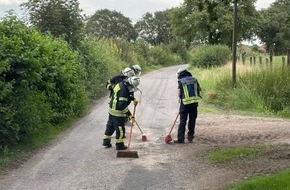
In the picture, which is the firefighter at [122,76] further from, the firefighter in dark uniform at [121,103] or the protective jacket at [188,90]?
the protective jacket at [188,90]

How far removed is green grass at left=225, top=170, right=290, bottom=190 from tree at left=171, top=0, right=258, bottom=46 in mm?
40600

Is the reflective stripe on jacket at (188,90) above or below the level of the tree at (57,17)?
below

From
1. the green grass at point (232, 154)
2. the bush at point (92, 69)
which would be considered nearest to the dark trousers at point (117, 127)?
the green grass at point (232, 154)

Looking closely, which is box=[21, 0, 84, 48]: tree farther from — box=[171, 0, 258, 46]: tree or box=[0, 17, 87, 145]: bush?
box=[171, 0, 258, 46]: tree

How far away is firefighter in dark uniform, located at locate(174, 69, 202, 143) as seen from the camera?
40.4ft

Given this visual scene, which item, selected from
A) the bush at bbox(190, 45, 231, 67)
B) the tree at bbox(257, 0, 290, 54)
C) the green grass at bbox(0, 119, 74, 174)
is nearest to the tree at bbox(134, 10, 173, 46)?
the tree at bbox(257, 0, 290, 54)

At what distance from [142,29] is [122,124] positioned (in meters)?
106

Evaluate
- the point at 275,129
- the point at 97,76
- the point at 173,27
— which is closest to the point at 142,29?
the point at 173,27

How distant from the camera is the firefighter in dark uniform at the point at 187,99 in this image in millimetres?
12320

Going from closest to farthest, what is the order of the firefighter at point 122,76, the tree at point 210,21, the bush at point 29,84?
1. the bush at point 29,84
2. the firefighter at point 122,76
3. the tree at point 210,21

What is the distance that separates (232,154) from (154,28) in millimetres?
105939

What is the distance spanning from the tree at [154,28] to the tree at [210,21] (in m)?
59.0

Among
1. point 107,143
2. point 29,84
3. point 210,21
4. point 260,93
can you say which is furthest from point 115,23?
point 107,143

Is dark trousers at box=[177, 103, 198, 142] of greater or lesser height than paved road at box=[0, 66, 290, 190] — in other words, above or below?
above
